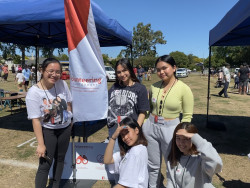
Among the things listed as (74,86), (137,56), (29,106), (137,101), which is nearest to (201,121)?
(137,101)

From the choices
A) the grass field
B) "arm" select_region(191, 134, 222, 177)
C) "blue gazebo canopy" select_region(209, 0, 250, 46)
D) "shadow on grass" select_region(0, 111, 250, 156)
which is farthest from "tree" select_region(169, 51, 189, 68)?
"arm" select_region(191, 134, 222, 177)

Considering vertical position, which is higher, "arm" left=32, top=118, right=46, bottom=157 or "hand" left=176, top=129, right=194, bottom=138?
"hand" left=176, top=129, right=194, bottom=138

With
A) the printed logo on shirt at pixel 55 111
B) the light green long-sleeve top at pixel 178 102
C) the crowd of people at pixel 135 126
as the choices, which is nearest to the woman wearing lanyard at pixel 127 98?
the crowd of people at pixel 135 126

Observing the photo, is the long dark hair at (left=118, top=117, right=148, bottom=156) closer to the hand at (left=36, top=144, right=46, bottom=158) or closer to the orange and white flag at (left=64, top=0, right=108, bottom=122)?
the orange and white flag at (left=64, top=0, right=108, bottom=122)

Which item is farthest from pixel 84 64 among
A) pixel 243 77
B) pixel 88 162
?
pixel 243 77

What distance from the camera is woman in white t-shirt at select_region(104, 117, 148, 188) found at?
1840mm

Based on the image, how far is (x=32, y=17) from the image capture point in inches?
137

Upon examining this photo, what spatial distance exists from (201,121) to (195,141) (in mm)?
5148

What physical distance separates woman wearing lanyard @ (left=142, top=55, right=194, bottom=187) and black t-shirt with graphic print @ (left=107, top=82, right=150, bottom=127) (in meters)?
0.12

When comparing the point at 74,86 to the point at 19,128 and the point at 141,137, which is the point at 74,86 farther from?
the point at 19,128

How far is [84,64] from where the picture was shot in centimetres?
235

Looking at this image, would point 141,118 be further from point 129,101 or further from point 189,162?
point 189,162

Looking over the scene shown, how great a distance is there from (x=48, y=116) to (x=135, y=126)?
0.95 meters

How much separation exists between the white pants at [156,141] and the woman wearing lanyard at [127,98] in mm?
135
